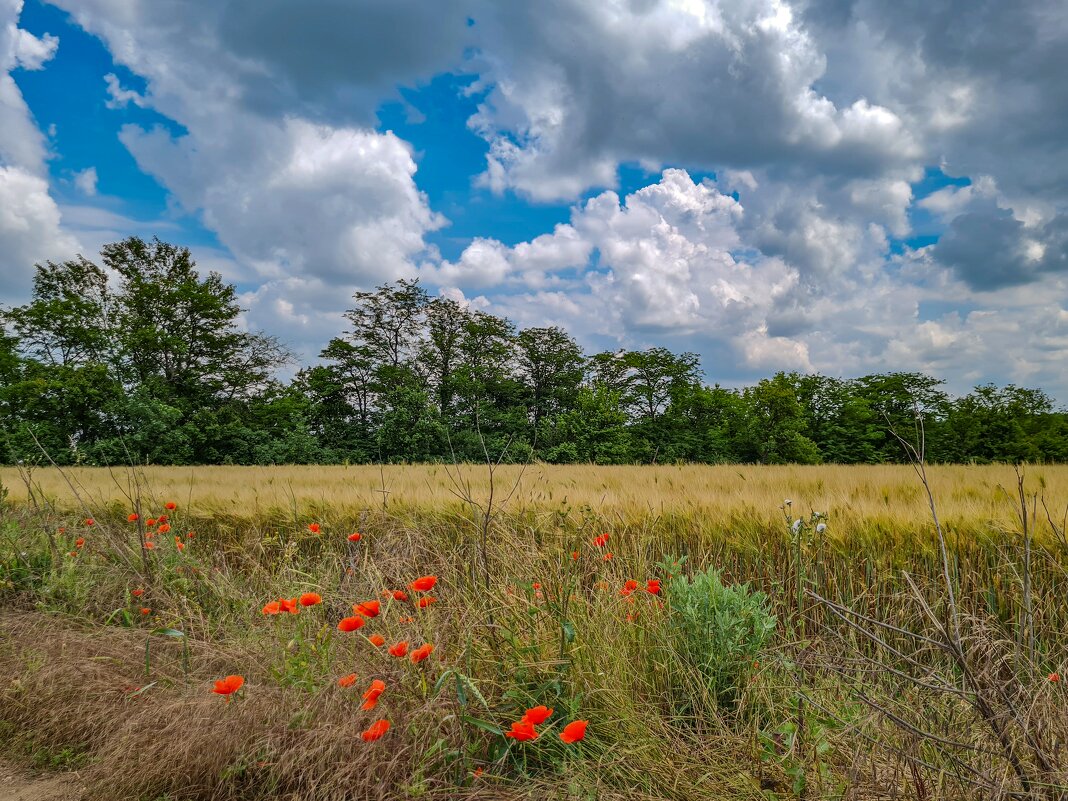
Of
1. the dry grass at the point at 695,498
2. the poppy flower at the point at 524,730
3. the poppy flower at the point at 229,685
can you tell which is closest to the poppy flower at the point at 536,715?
the poppy flower at the point at 524,730

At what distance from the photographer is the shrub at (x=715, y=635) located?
2.24m

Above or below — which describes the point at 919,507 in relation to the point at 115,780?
above

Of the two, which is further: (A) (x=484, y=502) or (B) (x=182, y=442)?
(B) (x=182, y=442)

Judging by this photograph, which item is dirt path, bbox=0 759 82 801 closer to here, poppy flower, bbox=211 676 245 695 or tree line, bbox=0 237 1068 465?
poppy flower, bbox=211 676 245 695

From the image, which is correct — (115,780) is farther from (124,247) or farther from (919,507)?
(124,247)

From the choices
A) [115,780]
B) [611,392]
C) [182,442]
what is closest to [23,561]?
[115,780]

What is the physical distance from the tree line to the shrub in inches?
674

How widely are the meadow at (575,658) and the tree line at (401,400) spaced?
617 inches

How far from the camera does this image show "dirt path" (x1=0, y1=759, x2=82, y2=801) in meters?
2.39

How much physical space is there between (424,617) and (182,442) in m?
22.6

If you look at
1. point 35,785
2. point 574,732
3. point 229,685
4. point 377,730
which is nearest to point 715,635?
point 574,732

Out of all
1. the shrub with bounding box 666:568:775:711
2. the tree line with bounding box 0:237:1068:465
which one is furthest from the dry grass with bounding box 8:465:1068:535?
the tree line with bounding box 0:237:1068:465

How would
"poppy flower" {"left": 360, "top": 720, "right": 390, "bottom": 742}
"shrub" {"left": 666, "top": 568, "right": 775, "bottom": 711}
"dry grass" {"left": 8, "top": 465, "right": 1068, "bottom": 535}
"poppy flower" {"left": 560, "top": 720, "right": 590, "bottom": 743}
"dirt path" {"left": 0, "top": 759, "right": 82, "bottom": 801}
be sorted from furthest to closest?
"dry grass" {"left": 8, "top": 465, "right": 1068, "bottom": 535}
"dirt path" {"left": 0, "top": 759, "right": 82, "bottom": 801}
"shrub" {"left": 666, "top": 568, "right": 775, "bottom": 711}
"poppy flower" {"left": 360, "top": 720, "right": 390, "bottom": 742}
"poppy flower" {"left": 560, "top": 720, "right": 590, "bottom": 743}

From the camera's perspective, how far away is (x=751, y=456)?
22875 millimetres
